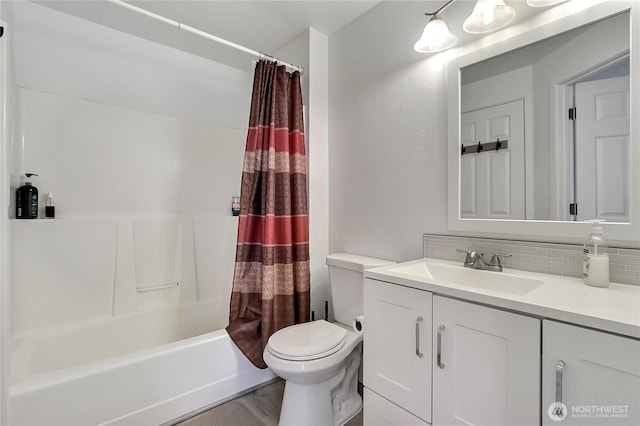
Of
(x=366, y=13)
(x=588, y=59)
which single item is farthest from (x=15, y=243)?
(x=588, y=59)

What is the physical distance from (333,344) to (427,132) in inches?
47.1

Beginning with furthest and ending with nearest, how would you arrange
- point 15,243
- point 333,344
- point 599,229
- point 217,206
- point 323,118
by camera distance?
point 217,206 < point 323,118 < point 15,243 < point 333,344 < point 599,229

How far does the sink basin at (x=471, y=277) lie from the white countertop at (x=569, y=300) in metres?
0.05

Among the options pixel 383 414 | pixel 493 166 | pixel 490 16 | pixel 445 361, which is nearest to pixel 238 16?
pixel 490 16

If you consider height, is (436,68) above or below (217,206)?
above

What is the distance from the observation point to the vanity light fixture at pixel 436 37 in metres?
1.38

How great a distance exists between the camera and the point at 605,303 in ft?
2.73

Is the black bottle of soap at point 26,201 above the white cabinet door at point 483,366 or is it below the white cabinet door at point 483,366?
above

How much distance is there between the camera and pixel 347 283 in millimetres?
1776

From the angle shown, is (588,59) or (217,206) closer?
(588,59)

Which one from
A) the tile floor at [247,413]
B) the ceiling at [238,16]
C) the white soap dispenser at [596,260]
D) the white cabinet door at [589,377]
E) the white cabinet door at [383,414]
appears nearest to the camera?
the white cabinet door at [589,377]

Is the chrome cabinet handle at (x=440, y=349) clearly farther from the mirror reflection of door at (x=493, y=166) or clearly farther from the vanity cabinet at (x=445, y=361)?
the mirror reflection of door at (x=493, y=166)

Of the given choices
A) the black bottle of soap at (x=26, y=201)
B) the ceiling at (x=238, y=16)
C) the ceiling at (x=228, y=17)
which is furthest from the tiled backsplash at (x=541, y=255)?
the black bottle of soap at (x=26, y=201)

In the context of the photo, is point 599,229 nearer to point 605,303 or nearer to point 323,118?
point 605,303
